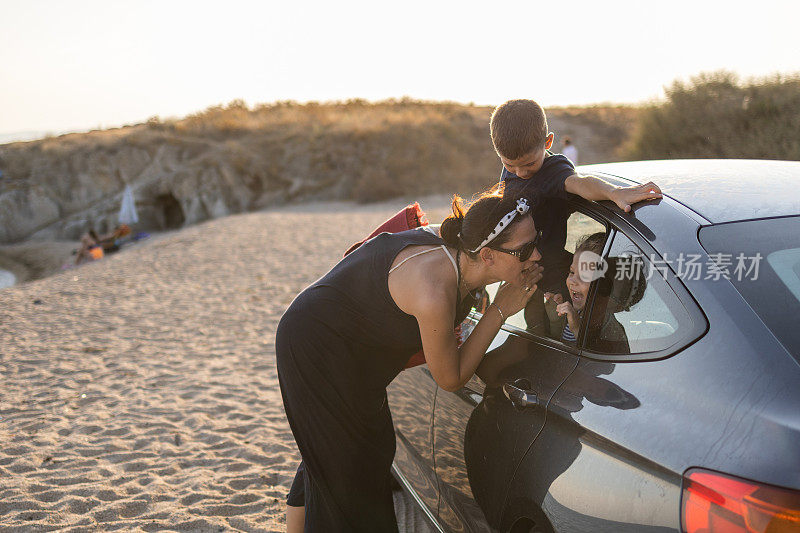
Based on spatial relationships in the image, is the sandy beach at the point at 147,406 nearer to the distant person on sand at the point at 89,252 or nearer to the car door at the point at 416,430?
the car door at the point at 416,430

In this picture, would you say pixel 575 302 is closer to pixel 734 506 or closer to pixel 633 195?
pixel 633 195

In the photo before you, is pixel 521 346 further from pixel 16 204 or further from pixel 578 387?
pixel 16 204

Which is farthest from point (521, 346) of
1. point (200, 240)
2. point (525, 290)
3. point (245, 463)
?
point (200, 240)

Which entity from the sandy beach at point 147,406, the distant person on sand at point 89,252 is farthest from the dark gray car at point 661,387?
the distant person on sand at point 89,252

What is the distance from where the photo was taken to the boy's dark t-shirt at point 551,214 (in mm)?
2432

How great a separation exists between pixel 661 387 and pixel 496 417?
2.27ft

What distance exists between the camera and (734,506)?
4.40ft

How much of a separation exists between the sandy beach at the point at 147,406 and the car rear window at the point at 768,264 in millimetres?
2510

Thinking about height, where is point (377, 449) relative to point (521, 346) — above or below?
below

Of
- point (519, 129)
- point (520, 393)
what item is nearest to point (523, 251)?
point (520, 393)

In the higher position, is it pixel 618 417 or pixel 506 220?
pixel 506 220

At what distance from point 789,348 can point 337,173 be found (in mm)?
32470

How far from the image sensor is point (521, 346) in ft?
7.75

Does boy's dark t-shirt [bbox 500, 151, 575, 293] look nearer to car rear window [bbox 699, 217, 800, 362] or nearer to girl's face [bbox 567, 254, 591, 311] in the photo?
girl's face [bbox 567, 254, 591, 311]
